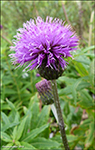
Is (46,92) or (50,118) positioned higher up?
(46,92)

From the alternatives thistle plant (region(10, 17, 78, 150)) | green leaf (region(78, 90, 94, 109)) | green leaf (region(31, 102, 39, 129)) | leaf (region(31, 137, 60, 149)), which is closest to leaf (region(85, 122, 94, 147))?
green leaf (region(78, 90, 94, 109))

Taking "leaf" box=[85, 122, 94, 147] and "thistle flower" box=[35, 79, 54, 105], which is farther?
"leaf" box=[85, 122, 94, 147]

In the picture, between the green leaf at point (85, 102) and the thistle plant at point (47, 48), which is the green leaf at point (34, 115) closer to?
the green leaf at point (85, 102)

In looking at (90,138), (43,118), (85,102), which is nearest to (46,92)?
(43,118)

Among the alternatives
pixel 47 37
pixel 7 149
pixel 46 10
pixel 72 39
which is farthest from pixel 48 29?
pixel 46 10

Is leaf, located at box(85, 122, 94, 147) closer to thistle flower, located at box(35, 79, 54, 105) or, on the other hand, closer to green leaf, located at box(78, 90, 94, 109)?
green leaf, located at box(78, 90, 94, 109)

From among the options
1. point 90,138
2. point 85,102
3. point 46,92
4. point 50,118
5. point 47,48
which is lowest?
point 90,138

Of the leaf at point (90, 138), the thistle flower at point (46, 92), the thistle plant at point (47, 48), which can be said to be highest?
the thistle plant at point (47, 48)

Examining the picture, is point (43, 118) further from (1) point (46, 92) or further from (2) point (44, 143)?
(1) point (46, 92)

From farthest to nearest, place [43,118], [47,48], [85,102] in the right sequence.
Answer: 1. [85,102]
2. [43,118]
3. [47,48]

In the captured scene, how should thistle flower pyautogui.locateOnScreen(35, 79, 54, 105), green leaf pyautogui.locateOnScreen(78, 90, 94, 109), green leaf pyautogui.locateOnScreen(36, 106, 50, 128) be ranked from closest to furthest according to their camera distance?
thistle flower pyautogui.locateOnScreen(35, 79, 54, 105)
green leaf pyautogui.locateOnScreen(36, 106, 50, 128)
green leaf pyautogui.locateOnScreen(78, 90, 94, 109)

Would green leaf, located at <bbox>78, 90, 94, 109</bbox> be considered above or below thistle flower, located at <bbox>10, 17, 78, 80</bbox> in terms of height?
below

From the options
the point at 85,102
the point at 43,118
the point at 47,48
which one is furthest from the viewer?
the point at 85,102

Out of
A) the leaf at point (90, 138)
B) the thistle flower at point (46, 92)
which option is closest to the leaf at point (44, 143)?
the thistle flower at point (46, 92)
